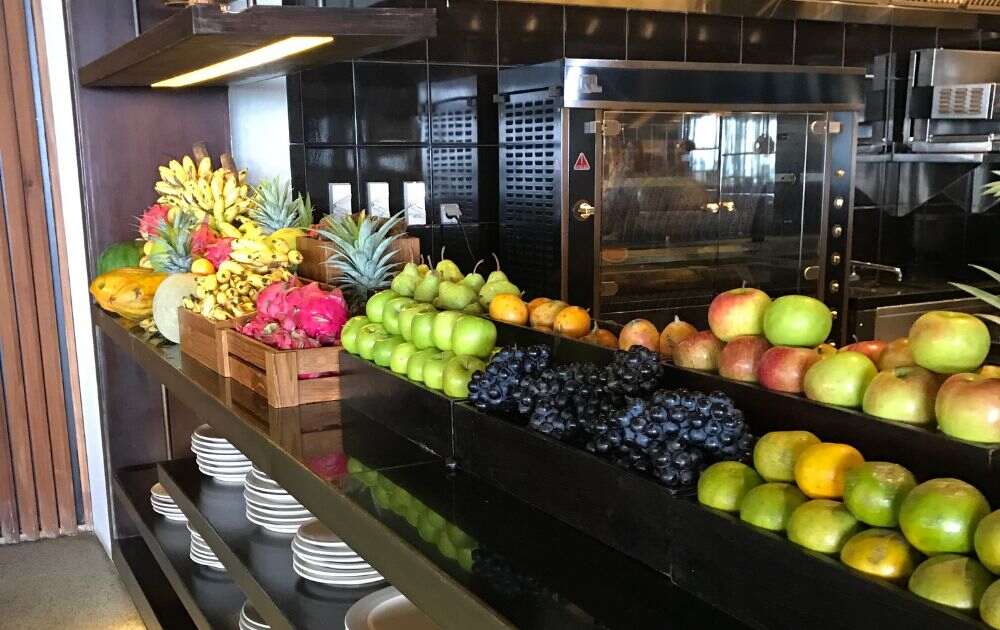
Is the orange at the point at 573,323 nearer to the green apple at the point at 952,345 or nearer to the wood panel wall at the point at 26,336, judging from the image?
the green apple at the point at 952,345

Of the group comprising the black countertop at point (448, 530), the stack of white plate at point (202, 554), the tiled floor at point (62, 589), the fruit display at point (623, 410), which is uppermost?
the fruit display at point (623, 410)

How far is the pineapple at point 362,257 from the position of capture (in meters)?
2.80

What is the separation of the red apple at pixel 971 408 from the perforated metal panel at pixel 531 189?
3.01 m

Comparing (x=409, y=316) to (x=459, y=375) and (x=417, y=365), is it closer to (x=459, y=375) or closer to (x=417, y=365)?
(x=417, y=365)

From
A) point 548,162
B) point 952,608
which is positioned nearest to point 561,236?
point 548,162

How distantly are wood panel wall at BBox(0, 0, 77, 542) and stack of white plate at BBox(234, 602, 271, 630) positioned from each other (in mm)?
2789

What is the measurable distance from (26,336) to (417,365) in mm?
3575

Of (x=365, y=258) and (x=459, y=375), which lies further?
(x=365, y=258)

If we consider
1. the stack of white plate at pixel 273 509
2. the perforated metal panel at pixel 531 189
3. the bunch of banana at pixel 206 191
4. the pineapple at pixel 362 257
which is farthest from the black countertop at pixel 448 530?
the perforated metal panel at pixel 531 189

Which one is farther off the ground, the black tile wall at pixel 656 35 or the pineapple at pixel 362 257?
the black tile wall at pixel 656 35

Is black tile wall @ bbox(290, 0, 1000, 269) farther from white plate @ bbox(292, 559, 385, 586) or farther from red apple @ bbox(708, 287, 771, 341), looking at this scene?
red apple @ bbox(708, 287, 771, 341)

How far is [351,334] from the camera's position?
7.98 feet

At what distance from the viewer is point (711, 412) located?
1401 mm

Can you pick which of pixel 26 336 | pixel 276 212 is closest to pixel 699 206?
pixel 276 212
